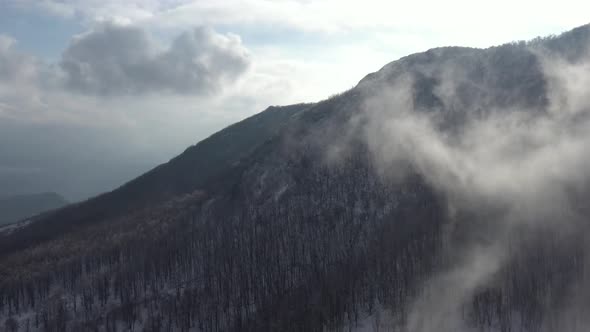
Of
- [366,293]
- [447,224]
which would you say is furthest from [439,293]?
[447,224]

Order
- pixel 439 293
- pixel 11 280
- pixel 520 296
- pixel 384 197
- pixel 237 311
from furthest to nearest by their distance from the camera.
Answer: pixel 11 280
pixel 384 197
pixel 237 311
pixel 439 293
pixel 520 296

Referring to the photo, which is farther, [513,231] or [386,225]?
[386,225]

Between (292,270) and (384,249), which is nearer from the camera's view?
(384,249)

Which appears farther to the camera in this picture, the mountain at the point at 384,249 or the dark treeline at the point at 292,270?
the dark treeline at the point at 292,270

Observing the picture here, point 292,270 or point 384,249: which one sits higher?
point 384,249

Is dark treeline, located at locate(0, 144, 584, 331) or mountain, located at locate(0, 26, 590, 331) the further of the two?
dark treeline, located at locate(0, 144, 584, 331)

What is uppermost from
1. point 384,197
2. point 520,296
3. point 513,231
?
point 384,197

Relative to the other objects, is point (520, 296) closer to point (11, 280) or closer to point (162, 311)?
point (162, 311)

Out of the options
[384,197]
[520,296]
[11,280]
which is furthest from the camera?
[11,280]
